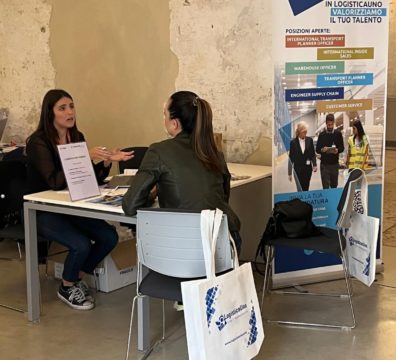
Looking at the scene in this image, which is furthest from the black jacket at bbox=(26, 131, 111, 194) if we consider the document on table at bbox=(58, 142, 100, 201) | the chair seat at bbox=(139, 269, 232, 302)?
the chair seat at bbox=(139, 269, 232, 302)

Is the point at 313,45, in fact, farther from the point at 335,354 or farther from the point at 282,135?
the point at 335,354

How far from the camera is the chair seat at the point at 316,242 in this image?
352 centimetres

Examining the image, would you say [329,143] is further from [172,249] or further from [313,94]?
[172,249]

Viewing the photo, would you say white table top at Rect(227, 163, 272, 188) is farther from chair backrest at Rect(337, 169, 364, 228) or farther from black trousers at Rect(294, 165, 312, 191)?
chair backrest at Rect(337, 169, 364, 228)

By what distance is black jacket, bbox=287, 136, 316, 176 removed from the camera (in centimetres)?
412

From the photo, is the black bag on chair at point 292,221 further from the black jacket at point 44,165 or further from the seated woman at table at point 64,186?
the black jacket at point 44,165

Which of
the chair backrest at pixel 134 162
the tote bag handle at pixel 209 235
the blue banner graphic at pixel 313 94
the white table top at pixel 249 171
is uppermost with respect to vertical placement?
the blue banner graphic at pixel 313 94

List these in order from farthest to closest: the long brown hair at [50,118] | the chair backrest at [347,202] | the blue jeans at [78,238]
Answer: the long brown hair at [50,118], the blue jeans at [78,238], the chair backrest at [347,202]

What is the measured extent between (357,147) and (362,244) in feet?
2.88

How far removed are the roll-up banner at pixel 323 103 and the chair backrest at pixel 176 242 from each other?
1.39 m

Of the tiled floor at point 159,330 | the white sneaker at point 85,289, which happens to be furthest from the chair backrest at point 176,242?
the white sneaker at point 85,289

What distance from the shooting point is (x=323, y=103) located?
4.12 metres

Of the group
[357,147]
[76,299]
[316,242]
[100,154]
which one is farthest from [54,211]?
[357,147]

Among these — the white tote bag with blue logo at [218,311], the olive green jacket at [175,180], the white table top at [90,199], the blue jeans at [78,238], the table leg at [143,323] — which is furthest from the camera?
the blue jeans at [78,238]
